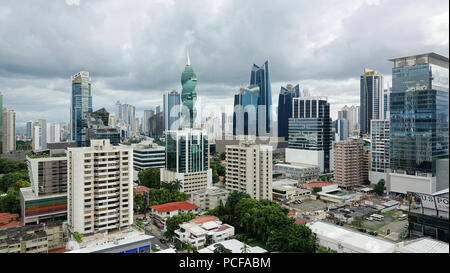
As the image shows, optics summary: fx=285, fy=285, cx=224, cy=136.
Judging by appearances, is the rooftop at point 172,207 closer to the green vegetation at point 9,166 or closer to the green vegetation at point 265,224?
the green vegetation at point 265,224

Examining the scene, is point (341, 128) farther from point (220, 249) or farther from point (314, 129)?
point (220, 249)

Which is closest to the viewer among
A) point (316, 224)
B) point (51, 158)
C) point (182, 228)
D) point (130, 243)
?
point (130, 243)

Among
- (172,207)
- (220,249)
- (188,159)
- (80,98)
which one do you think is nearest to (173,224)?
(172,207)

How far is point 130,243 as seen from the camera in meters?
4.38

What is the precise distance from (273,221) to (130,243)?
251 cm

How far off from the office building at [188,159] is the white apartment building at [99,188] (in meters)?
3.57

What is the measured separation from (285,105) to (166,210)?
1827cm

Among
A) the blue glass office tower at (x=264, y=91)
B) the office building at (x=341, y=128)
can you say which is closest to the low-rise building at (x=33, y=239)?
the blue glass office tower at (x=264, y=91)

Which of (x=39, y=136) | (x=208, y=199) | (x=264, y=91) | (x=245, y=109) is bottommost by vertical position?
(x=208, y=199)

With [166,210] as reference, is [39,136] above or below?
above

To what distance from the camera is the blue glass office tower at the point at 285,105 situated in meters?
22.9

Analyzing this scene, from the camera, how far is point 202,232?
16.8ft
